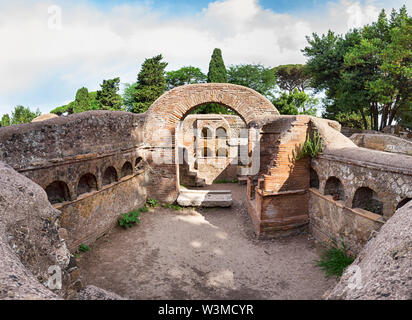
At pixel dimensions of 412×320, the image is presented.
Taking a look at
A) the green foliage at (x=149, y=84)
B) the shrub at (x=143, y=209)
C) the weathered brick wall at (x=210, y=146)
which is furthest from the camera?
the green foliage at (x=149, y=84)

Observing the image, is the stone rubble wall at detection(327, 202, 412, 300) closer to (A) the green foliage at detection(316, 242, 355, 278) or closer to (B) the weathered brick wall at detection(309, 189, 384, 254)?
(B) the weathered brick wall at detection(309, 189, 384, 254)

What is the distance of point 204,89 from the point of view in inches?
360

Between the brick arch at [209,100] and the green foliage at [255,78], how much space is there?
21.2m

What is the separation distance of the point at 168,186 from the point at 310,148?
17.3 feet

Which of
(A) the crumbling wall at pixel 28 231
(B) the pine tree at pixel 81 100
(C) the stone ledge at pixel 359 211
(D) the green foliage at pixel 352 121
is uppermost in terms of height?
(B) the pine tree at pixel 81 100

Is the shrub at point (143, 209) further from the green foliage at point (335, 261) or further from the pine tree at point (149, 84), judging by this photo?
the pine tree at point (149, 84)

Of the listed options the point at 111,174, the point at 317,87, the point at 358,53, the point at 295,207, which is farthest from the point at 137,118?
the point at 317,87

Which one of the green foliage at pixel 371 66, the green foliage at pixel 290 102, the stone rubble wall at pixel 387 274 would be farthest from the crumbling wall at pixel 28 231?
the green foliage at pixel 290 102

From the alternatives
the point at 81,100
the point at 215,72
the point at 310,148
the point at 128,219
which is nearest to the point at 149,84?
the point at 215,72

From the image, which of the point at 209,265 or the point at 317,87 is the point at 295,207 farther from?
the point at 317,87

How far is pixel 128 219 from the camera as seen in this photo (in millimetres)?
7637

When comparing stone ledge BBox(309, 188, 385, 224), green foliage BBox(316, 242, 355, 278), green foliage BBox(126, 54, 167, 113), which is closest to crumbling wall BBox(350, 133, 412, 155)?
stone ledge BBox(309, 188, 385, 224)

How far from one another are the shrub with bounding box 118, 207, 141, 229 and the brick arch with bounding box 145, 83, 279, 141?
11.1 ft

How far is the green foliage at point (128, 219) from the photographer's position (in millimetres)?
7570
